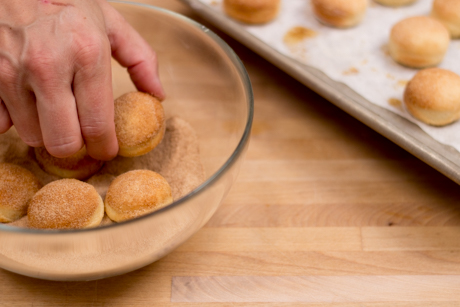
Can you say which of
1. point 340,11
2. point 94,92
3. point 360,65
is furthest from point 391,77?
point 94,92

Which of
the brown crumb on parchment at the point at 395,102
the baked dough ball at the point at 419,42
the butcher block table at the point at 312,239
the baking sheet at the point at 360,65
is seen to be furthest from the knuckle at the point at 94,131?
the baked dough ball at the point at 419,42

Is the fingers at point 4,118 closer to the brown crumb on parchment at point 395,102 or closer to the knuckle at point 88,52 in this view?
the knuckle at point 88,52

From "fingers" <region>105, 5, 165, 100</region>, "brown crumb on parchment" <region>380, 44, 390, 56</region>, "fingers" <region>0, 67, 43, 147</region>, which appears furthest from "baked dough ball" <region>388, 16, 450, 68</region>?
"fingers" <region>0, 67, 43, 147</region>

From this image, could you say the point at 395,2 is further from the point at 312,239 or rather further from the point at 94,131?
the point at 94,131

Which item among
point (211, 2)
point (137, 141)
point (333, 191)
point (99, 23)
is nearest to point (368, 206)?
point (333, 191)

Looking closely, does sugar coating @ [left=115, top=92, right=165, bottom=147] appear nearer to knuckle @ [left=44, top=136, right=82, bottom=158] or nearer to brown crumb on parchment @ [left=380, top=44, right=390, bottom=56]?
knuckle @ [left=44, top=136, right=82, bottom=158]

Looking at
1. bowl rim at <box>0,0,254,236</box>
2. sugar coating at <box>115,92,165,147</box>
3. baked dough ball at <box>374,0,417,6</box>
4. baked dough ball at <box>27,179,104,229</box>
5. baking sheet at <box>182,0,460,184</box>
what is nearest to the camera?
bowl rim at <box>0,0,254,236</box>

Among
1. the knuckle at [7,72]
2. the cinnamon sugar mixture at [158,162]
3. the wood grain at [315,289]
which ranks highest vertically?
the knuckle at [7,72]
